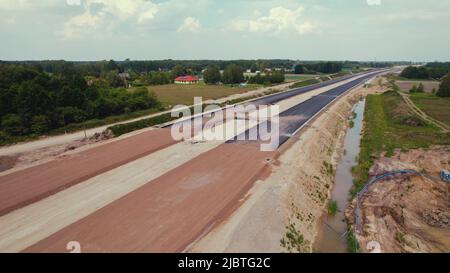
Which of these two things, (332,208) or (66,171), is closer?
(332,208)

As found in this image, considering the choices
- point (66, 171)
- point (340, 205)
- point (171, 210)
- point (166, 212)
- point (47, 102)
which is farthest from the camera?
point (47, 102)

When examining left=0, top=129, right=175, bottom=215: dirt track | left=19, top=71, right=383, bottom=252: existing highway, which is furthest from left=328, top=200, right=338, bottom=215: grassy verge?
left=0, top=129, right=175, bottom=215: dirt track

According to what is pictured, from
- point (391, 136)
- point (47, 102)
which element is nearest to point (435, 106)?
point (391, 136)

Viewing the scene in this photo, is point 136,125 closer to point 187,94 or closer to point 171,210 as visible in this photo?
point 171,210

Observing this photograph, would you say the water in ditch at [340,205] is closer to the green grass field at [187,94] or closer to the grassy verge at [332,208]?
the grassy verge at [332,208]

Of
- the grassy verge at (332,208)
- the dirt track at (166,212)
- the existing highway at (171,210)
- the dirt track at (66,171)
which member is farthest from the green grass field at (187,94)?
the grassy verge at (332,208)
